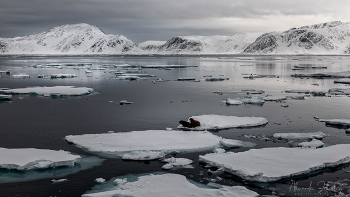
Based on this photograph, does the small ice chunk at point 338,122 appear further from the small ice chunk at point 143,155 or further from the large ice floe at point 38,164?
the large ice floe at point 38,164

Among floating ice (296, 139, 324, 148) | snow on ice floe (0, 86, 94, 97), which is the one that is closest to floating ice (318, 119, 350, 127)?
floating ice (296, 139, 324, 148)

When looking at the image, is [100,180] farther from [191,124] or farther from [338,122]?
[338,122]

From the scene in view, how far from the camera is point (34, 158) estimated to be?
1170 cm

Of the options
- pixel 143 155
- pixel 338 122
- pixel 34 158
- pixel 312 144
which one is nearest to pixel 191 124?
pixel 143 155

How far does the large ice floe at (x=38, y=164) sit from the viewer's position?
35.7 ft

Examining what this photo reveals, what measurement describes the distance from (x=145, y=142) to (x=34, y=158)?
4361 mm

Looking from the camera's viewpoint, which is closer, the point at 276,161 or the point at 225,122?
the point at 276,161

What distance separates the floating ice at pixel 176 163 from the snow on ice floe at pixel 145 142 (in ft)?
2.04

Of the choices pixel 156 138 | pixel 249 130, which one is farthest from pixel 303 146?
pixel 156 138

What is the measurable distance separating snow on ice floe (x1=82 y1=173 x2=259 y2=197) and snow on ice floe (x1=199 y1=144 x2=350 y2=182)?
112 centimetres

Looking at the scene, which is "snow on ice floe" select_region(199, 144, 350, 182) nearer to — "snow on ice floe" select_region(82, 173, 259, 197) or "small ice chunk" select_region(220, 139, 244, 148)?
"small ice chunk" select_region(220, 139, 244, 148)

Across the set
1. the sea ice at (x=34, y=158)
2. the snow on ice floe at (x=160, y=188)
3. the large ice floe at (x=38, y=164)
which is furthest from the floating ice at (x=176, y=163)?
the sea ice at (x=34, y=158)

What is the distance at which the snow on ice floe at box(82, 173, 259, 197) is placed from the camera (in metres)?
9.41

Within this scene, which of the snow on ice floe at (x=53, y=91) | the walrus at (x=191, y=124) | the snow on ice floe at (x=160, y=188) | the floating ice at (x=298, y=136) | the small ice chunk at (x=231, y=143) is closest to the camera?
the snow on ice floe at (x=160, y=188)
